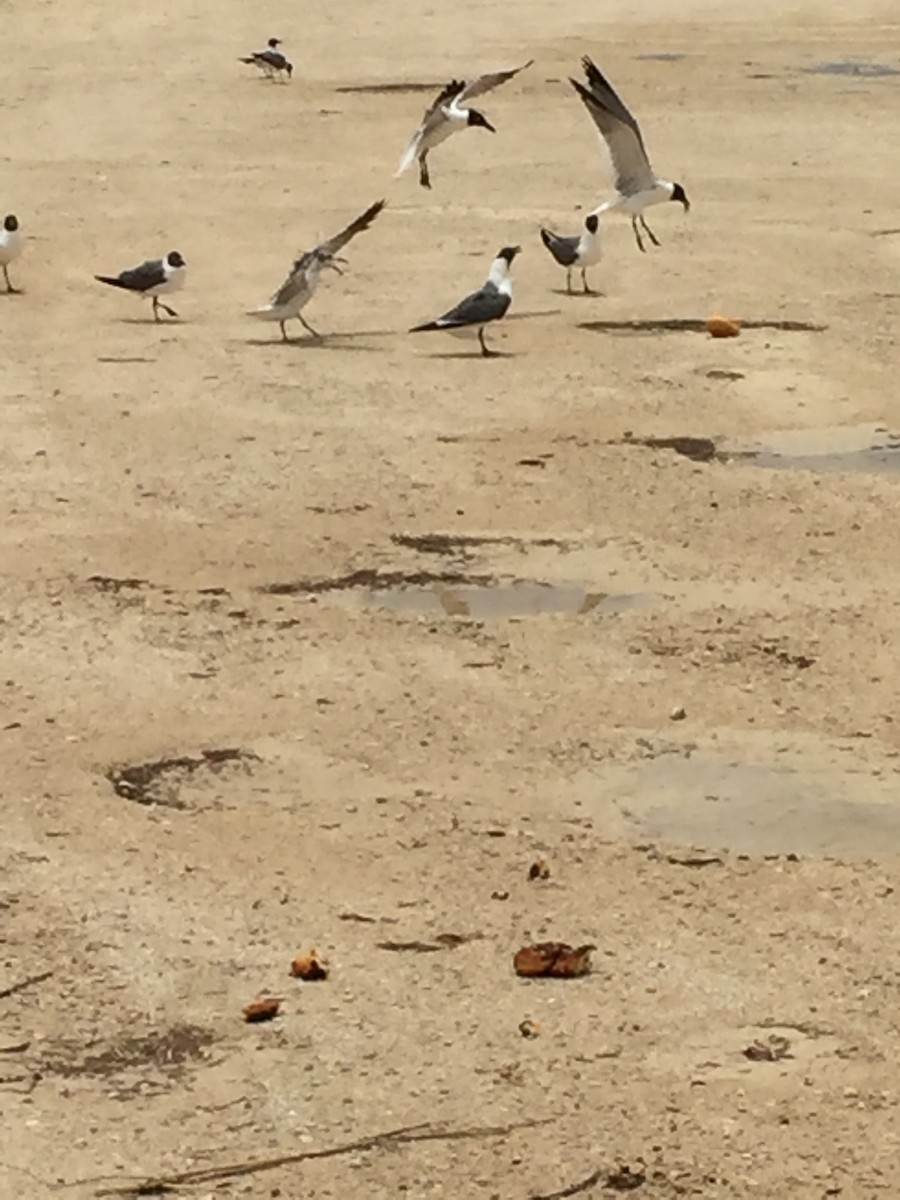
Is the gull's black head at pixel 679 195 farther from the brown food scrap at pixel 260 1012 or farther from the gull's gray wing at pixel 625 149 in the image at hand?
the brown food scrap at pixel 260 1012

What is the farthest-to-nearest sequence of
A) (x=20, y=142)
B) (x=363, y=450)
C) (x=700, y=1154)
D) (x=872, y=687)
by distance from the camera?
1. (x=20, y=142)
2. (x=363, y=450)
3. (x=872, y=687)
4. (x=700, y=1154)

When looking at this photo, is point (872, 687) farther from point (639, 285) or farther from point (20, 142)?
point (20, 142)

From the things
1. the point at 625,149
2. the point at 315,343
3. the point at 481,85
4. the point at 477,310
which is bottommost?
the point at 315,343

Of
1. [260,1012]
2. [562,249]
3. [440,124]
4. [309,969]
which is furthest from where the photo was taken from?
[440,124]

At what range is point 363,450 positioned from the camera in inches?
432

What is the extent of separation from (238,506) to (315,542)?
0.61 metres

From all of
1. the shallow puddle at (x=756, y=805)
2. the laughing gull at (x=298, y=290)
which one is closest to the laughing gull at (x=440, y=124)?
the laughing gull at (x=298, y=290)

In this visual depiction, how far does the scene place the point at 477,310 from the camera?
1311 cm

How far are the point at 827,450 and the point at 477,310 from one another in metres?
2.63

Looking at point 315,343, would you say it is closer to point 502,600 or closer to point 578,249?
point 578,249

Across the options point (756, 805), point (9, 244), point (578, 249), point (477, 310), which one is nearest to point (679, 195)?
point (578, 249)

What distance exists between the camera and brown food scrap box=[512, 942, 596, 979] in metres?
6.08

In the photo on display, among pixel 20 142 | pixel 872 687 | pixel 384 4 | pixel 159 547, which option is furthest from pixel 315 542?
pixel 384 4

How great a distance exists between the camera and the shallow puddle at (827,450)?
1072cm
